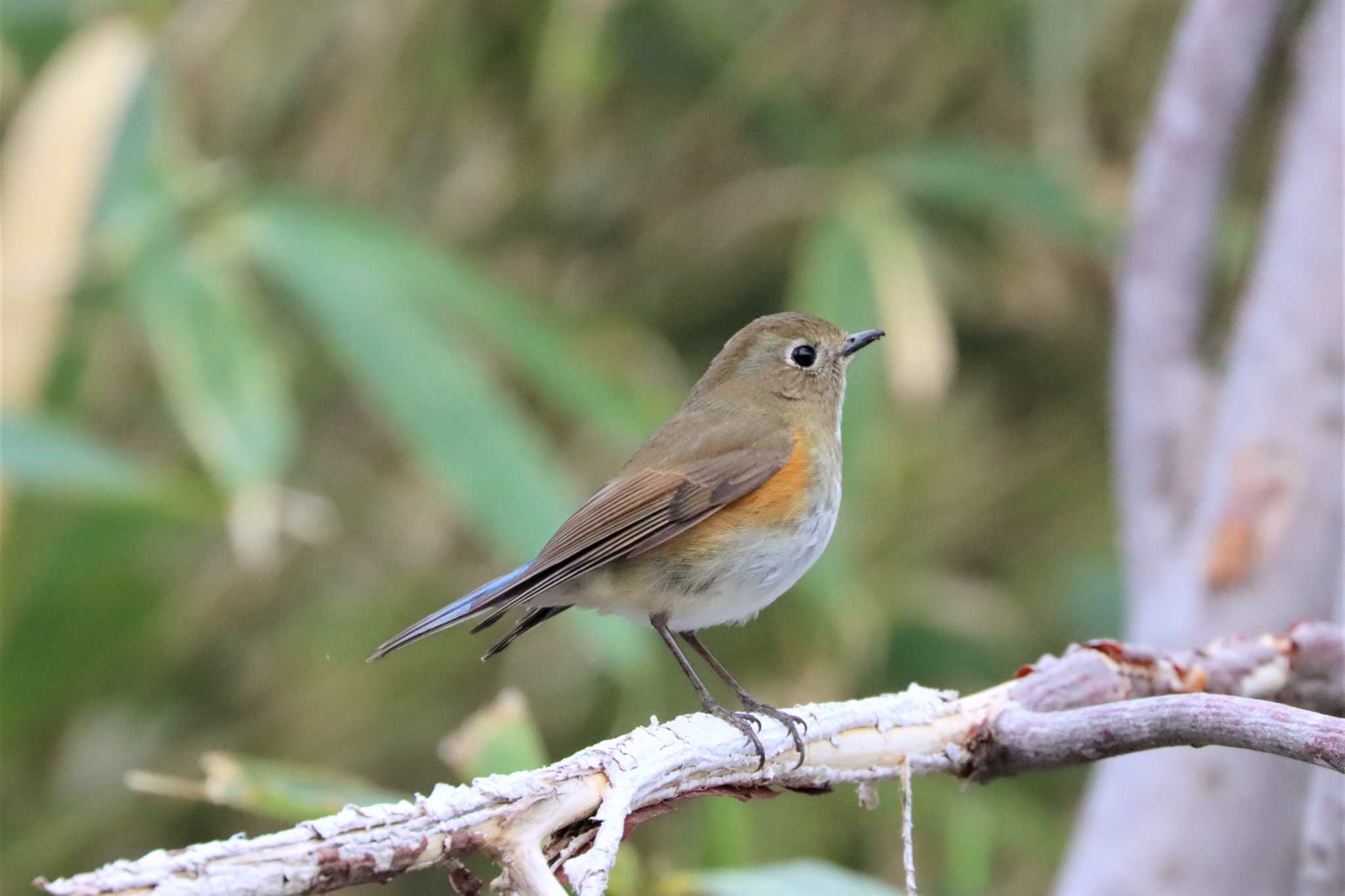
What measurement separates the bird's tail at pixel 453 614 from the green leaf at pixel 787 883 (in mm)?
488

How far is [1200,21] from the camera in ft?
10.1

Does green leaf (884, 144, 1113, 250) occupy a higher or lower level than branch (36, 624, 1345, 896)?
higher

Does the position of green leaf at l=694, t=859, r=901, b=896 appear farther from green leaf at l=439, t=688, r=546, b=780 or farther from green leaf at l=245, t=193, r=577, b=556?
green leaf at l=245, t=193, r=577, b=556

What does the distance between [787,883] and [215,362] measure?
1982mm

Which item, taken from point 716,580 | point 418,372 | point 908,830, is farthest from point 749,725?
point 418,372

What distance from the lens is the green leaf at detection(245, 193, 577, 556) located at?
3.54 meters

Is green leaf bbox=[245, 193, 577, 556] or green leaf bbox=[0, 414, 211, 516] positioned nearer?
green leaf bbox=[0, 414, 211, 516]

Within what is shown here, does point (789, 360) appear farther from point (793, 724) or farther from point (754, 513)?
point (793, 724)

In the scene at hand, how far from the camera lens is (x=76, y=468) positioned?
308 cm

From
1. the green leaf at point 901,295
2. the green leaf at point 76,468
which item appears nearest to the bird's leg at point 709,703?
the green leaf at point 76,468

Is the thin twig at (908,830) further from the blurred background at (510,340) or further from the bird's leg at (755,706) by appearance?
the blurred background at (510,340)

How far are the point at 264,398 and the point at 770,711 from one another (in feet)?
5.82

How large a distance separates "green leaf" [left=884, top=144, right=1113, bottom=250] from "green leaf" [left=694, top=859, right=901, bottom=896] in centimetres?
235

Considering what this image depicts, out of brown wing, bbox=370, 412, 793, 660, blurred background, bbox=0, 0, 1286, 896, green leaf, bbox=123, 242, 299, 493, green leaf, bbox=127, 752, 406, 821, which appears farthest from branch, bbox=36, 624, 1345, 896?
green leaf, bbox=123, 242, 299, 493
